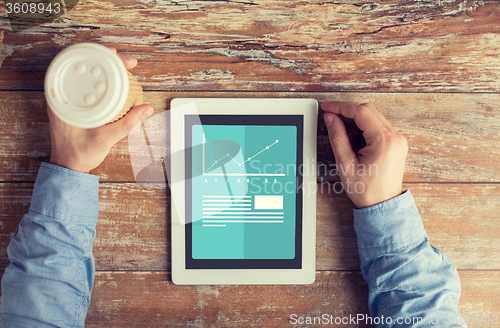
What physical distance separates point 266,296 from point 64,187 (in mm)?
489

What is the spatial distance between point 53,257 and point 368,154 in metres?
0.64

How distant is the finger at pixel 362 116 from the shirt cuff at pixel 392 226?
0.15 m

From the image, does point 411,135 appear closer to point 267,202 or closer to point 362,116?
point 362,116

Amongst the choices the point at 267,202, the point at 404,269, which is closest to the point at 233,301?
the point at 267,202

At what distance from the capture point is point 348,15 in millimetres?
648

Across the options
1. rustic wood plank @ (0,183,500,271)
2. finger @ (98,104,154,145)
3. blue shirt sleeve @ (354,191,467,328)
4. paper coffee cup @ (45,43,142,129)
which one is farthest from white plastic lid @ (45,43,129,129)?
blue shirt sleeve @ (354,191,467,328)

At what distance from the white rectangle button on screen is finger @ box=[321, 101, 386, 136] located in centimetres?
23

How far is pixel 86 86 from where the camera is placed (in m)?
0.46

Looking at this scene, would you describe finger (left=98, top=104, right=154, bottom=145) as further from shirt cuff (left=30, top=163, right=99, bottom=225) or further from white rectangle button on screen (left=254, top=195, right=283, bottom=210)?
white rectangle button on screen (left=254, top=195, right=283, bottom=210)

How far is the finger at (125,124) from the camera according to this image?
0.57 meters

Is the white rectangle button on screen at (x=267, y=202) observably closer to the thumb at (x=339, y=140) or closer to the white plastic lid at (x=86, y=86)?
the thumb at (x=339, y=140)

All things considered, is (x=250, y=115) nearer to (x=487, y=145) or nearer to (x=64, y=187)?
(x=64, y=187)

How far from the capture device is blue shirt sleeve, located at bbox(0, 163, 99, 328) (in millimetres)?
546

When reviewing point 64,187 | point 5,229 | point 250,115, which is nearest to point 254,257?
point 250,115
